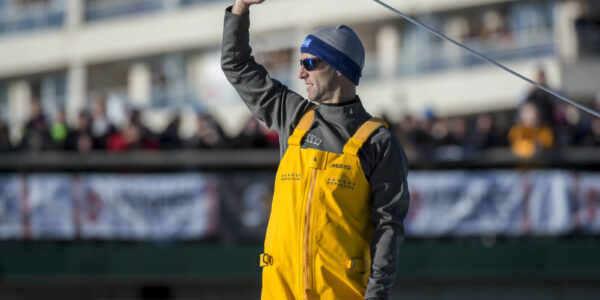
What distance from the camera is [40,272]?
1140cm

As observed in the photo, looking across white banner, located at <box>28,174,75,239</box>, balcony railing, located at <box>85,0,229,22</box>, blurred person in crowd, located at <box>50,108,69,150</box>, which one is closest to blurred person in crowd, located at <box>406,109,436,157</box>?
white banner, located at <box>28,174,75,239</box>

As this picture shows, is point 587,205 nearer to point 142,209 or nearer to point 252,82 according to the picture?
point 142,209

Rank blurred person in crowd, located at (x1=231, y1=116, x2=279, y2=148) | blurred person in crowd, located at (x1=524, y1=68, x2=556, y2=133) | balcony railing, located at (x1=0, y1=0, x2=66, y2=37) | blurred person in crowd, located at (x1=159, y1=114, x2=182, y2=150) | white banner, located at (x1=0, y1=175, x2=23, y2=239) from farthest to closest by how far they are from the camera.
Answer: balcony railing, located at (x1=0, y1=0, x2=66, y2=37) → blurred person in crowd, located at (x1=159, y1=114, x2=182, y2=150) → blurred person in crowd, located at (x1=231, y1=116, x2=279, y2=148) → blurred person in crowd, located at (x1=524, y1=68, x2=556, y2=133) → white banner, located at (x1=0, y1=175, x2=23, y2=239)

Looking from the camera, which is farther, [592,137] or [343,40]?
[592,137]

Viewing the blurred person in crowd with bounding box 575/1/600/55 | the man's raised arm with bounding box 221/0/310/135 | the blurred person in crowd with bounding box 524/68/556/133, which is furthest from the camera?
the blurred person in crowd with bounding box 575/1/600/55

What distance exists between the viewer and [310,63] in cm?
437

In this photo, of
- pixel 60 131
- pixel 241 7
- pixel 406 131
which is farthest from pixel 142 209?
pixel 241 7

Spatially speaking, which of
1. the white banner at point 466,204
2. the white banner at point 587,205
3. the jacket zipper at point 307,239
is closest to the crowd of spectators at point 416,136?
the white banner at point 466,204

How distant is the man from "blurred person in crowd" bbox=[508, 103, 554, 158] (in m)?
7.60

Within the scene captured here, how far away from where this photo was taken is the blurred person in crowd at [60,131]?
12.0m

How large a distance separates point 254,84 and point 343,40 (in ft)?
1.62

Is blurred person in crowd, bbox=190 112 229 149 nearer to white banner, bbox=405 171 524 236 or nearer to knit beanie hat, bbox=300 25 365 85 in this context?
white banner, bbox=405 171 524 236

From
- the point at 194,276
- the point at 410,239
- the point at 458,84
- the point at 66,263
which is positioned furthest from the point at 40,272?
the point at 458,84

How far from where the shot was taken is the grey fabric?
4.36 metres
